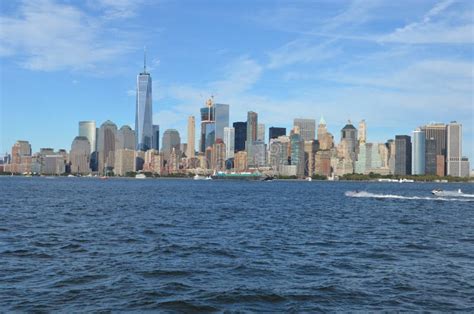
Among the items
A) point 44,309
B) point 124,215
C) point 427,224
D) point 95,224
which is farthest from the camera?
point 124,215

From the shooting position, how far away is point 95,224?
58562mm

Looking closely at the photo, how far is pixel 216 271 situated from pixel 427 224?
40.1 m

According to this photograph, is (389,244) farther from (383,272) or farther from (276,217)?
(276,217)

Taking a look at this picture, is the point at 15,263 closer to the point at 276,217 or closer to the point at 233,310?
the point at 233,310

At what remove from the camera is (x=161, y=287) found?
1104 inches

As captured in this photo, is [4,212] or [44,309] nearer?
[44,309]

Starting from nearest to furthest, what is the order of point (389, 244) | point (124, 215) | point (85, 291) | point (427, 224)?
point (85, 291) → point (389, 244) → point (427, 224) → point (124, 215)

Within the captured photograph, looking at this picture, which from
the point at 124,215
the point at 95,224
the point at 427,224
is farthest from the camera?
the point at 124,215

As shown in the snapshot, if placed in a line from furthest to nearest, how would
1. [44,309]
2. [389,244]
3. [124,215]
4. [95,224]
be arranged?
[124,215]
[95,224]
[389,244]
[44,309]

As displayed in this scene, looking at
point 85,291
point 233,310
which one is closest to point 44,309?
point 85,291

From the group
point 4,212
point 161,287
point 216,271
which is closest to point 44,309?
point 161,287

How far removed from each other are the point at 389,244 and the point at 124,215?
3802 cm

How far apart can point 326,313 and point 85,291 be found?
468 inches

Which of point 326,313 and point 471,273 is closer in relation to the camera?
point 326,313
